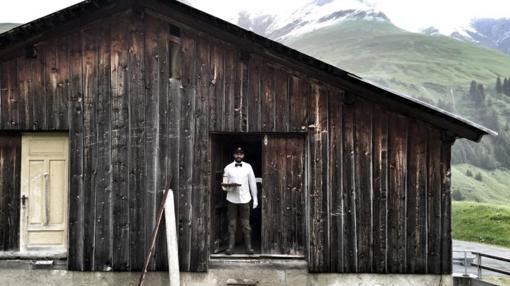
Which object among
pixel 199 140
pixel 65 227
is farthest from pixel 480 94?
pixel 65 227

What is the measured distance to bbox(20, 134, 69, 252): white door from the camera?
378 inches

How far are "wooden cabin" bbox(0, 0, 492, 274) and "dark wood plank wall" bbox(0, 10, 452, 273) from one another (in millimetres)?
18

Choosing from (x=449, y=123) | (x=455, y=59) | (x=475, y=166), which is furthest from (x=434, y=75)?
(x=449, y=123)

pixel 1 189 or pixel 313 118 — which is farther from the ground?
pixel 313 118

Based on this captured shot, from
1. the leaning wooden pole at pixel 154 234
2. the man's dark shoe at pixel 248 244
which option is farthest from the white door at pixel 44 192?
the man's dark shoe at pixel 248 244

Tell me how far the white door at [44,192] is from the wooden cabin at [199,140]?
25 cm

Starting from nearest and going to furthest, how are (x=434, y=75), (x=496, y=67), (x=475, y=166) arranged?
(x=475, y=166), (x=434, y=75), (x=496, y=67)

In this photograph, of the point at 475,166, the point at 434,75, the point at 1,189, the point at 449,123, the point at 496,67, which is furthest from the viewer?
the point at 496,67

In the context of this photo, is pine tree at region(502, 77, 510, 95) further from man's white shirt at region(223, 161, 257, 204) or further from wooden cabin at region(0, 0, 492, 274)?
man's white shirt at region(223, 161, 257, 204)

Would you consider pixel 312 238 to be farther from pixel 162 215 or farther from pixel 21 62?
pixel 21 62

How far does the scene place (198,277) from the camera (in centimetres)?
933

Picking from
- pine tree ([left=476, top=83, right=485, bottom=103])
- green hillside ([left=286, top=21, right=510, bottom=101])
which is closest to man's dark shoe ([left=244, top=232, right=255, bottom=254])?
green hillside ([left=286, top=21, right=510, bottom=101])

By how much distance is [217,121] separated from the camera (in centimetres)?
938

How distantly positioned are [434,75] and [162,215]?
14644cm
